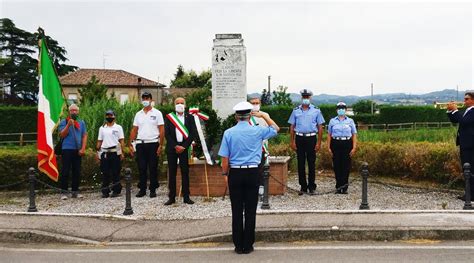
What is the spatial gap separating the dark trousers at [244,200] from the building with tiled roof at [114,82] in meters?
61.8

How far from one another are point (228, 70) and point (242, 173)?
5.28 m

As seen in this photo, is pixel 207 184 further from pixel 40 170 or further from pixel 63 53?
pixel 63 53

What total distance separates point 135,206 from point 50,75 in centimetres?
351

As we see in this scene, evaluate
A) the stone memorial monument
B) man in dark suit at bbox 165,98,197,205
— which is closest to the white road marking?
man in dark suit at bbox 165,98,197,205

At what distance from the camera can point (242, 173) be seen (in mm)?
6980

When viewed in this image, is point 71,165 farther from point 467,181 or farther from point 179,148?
point 467,181

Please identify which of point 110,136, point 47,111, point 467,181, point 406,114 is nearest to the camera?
point 467,181

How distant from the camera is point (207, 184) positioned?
11078mm

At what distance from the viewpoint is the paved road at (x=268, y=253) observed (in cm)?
668

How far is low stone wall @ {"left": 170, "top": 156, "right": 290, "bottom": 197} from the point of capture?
1107 cm

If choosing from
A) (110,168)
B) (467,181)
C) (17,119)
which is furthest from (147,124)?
(17,119)

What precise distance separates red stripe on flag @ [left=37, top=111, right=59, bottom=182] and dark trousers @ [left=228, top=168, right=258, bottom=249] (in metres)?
5.59

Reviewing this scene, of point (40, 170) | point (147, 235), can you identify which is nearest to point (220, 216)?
point (147, 235)

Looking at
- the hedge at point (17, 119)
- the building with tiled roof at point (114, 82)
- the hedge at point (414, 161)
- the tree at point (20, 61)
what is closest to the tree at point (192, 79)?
the building with tiled roof at point (114, 82)
